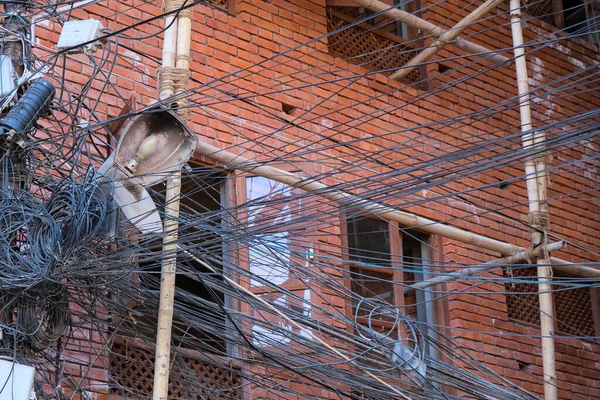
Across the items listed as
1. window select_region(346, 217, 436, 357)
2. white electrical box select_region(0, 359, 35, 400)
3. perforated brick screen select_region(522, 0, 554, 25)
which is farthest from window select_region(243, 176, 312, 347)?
perforated brick screen select_region(522, 0, 554, 25)

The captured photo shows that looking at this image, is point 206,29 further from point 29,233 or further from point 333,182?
point 29,233

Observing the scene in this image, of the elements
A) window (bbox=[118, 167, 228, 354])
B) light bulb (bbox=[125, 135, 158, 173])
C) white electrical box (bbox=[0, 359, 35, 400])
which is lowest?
white electrical box (bbox=[0, 359, 35, 400])

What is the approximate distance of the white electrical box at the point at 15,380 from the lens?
6730 millimetres

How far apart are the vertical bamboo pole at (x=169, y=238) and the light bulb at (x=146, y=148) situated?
0.22 m

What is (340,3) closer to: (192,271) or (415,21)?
(415,21)

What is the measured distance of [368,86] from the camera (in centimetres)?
1103

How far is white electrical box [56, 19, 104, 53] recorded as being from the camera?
757 cm

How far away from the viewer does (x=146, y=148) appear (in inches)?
291

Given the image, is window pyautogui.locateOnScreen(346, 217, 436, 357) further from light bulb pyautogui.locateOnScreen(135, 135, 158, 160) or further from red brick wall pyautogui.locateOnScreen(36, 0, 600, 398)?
light bulb pyautogui.locateOnScreen(135, 135, 158, 160)

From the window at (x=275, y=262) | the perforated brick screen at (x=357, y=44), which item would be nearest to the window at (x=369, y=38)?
the perforated brick screen at (x=357, y=44)

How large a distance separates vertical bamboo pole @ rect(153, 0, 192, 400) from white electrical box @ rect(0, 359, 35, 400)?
0.74 metres

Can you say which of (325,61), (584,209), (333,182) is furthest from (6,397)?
(584,209)

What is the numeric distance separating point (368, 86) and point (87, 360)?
417 centimetres

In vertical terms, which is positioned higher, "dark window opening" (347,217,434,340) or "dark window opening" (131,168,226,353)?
"dark window opening" (347,217,434,340)
